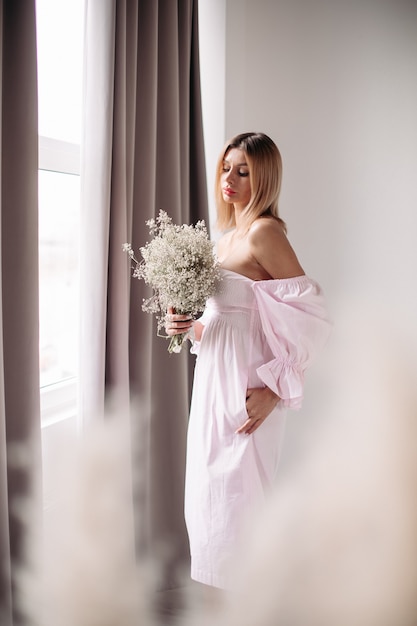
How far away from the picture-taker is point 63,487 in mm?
1726

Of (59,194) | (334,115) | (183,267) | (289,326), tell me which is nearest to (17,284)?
(183,267)

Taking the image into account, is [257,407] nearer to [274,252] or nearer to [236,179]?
[274,252]

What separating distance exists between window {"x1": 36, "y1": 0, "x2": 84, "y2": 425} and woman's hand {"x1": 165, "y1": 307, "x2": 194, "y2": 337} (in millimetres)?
465

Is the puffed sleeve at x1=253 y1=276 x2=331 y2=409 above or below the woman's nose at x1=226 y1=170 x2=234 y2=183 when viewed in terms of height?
below

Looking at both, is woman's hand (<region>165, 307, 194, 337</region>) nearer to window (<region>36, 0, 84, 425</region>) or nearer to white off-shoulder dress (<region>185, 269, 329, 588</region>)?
white off-shoulder dress (<region>185, 269, 329, 588</region>)

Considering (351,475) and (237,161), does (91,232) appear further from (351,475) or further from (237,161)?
(351,475)

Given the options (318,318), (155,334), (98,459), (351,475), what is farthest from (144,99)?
(351,475)

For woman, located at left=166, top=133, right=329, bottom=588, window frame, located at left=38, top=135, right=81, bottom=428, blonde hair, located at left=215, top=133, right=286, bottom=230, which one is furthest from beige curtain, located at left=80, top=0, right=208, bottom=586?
blonde hair, located at left=215, top=133, right=286, bottom=230

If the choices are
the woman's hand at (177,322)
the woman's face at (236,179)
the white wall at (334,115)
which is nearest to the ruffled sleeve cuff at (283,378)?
the woman's hand at (177,322)

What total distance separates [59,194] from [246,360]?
84 cm

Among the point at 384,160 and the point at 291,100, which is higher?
the point at 291,100

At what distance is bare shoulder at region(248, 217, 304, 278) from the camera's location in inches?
63.3

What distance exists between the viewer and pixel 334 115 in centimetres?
234

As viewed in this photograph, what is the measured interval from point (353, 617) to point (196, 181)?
1.76m
